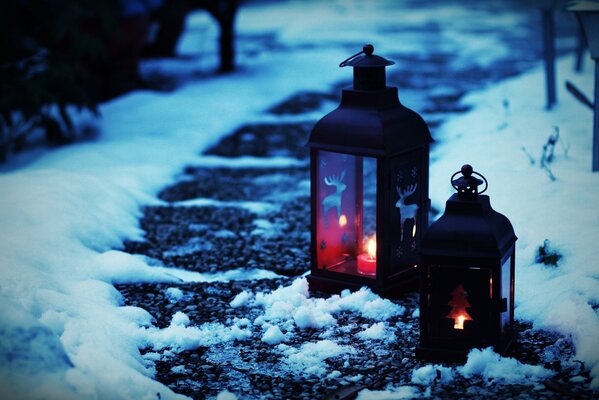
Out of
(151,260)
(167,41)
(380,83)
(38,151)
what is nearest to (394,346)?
(380,83)

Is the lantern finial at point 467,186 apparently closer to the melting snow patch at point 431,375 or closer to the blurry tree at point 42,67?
the melting snow patch at point 431,375

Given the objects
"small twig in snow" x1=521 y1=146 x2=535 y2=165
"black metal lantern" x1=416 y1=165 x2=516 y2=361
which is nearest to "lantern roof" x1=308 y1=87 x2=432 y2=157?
"black metal lantern" x1=416 y1=165 x2=516 y2=361

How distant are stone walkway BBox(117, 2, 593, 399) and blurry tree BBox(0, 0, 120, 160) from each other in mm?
1734

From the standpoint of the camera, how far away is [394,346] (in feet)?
13.9

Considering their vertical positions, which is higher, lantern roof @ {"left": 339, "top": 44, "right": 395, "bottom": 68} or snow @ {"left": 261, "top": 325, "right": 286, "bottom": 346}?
lantern roof @ {"left": 339, "top": 44, "right": 395, "bottom": 68}

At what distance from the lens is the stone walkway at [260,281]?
384 cm

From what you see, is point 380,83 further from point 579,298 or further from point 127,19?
point 127,19

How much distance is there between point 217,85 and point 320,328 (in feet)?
26.9

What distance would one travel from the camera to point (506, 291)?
4105 millimetres

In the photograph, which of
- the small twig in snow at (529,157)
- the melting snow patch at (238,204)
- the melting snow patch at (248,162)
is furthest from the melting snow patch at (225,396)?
the melting snow patch at (248,162)

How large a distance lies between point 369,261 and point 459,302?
1.01 meters

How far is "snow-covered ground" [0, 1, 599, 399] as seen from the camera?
368 cm

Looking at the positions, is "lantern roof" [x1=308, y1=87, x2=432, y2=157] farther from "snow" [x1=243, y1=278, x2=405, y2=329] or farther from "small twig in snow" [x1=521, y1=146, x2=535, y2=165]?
"small twig in snow" [x1=521, y1=146, x2=535, y2=165]

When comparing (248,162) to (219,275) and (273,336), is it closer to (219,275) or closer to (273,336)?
(219,275)
